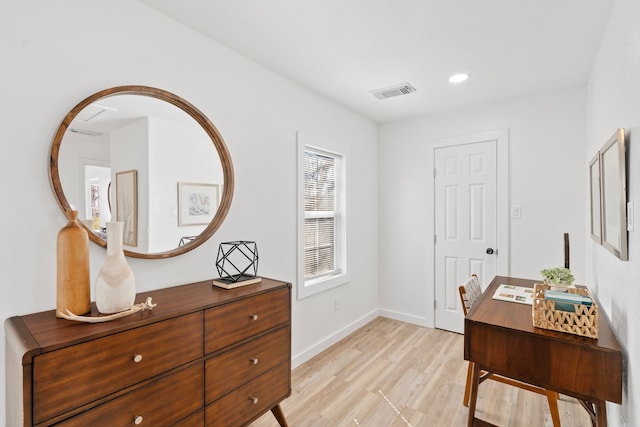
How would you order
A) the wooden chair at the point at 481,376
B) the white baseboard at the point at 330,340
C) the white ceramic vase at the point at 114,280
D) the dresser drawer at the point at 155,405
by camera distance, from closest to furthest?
the dresser drawer at the point at 155,405
the white ceramic vase at the point at 114,280
the wooden chair at the point at 481,376
the white baseboard at the point at 330,340

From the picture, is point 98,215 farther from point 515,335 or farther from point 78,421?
point 515,335

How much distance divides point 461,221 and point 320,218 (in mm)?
1554

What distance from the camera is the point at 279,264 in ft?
8.73

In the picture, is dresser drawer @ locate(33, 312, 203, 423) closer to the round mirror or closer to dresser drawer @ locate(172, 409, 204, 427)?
dresser drawer @ locate(172, 409, 204, 427)

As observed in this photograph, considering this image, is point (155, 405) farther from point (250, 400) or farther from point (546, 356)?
point (546, 356)

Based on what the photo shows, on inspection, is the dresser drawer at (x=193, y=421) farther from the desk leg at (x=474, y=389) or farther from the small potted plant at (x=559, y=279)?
the small potted plant at (x=559, y=279)

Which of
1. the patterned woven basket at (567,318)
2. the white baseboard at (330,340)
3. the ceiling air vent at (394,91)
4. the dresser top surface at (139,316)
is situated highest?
the ceiling air vent at (394,91)

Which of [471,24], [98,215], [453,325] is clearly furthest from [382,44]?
[453,325]

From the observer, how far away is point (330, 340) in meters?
3.25

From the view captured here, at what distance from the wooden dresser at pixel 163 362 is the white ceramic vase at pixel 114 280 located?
0.09 metres

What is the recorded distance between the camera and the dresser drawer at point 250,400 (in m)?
1.62

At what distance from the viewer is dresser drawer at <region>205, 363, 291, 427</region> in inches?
64.0

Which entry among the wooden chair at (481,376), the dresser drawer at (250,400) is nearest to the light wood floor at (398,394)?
the wooden chair at (481,376)

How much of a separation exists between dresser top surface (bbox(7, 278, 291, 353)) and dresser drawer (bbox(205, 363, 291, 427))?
500 millimetres
